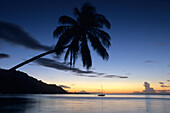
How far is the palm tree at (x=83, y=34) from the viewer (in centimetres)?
1218

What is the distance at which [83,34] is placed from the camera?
1281 cm

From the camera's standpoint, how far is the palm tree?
12180 mm

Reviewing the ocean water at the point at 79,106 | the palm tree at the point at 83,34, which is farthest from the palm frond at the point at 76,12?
the ocean water at the point at 79,106

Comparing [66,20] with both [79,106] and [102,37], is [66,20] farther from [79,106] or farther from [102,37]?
[79,106]

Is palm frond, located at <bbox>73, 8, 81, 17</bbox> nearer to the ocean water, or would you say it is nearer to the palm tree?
the palm tree

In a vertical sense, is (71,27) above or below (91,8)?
below

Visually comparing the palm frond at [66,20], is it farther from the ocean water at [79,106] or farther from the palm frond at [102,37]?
the ocean water at [79,106]

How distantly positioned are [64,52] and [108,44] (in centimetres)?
358

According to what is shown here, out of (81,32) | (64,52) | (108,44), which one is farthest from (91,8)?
(64,52)

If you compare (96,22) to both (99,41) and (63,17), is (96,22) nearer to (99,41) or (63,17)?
(99,41)

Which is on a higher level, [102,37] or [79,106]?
[102,37]

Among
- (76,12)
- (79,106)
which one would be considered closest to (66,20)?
(76,12)

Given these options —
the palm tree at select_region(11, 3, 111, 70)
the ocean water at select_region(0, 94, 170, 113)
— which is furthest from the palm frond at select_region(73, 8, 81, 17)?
the ocean water at select_region(0, 94, 170, 113)

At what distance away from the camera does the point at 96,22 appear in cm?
1316
